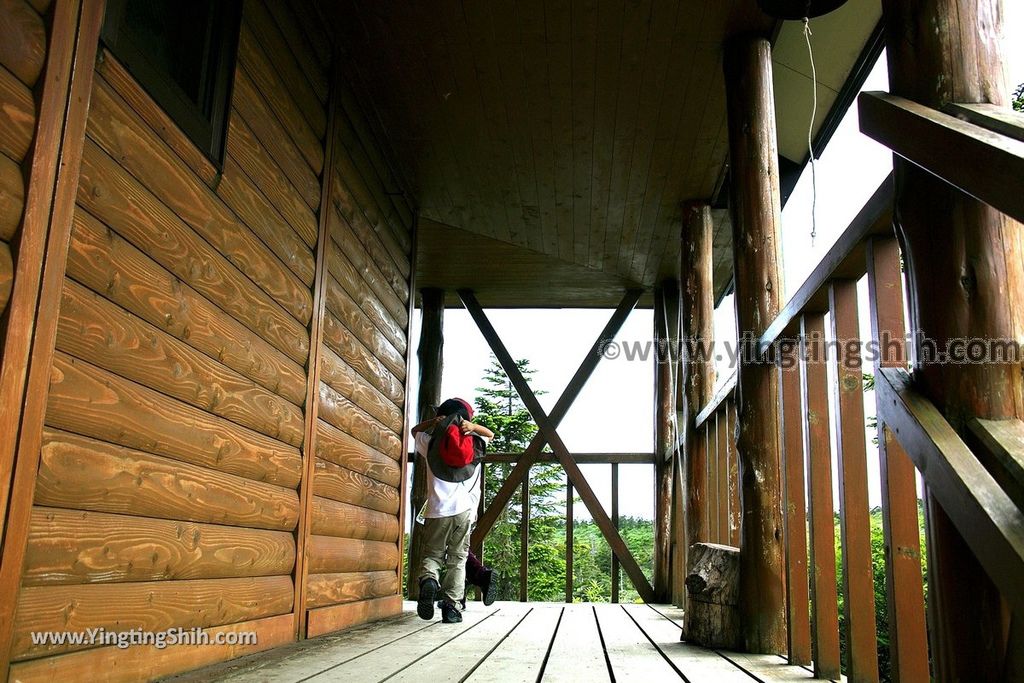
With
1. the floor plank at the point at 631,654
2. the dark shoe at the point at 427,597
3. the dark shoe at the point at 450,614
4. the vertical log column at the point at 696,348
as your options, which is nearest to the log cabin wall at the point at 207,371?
the dark shoe at the point at 427,597

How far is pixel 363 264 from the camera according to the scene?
435cm

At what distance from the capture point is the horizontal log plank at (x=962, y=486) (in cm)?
113

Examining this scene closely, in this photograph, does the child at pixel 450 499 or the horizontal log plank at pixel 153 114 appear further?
the child at pixel 450 499

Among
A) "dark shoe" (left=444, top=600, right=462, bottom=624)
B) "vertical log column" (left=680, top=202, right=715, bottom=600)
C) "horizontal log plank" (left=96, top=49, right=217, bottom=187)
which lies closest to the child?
"dark shoe" (left=444, top=600, right=462, bottom=624)

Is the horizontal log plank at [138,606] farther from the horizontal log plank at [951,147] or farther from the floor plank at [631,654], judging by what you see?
the horizontal log plank at [951,147]

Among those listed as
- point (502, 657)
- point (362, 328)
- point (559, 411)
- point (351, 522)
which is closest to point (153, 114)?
point (502, 657)

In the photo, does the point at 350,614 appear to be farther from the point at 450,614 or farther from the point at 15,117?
the point at 15,117

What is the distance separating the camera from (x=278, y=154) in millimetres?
3137

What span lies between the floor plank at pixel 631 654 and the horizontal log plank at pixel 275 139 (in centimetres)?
199

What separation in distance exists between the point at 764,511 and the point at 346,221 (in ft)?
7.72

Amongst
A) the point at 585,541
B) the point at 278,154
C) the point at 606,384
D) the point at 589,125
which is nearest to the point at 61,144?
the point at 278,154

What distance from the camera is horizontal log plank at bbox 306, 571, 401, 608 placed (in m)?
3.41

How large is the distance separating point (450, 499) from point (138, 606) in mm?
2432

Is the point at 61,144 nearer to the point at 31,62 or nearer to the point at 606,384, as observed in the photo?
the point at 31,62
